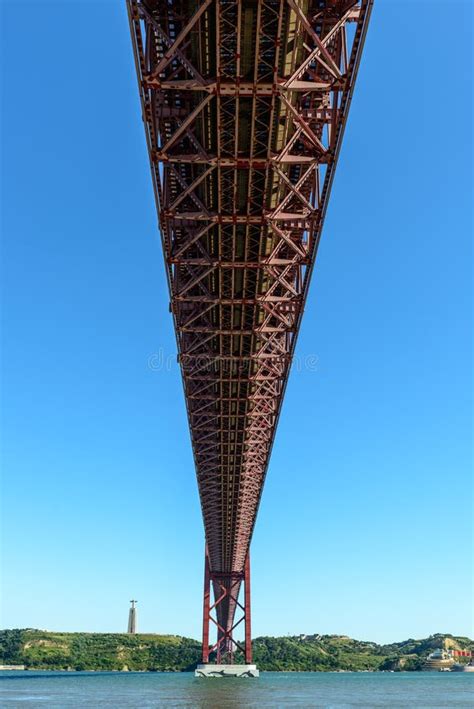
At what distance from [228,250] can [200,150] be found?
4.55 metres

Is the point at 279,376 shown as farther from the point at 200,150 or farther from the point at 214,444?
the point at 200,150

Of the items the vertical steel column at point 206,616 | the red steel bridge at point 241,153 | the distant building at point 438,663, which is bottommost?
the distant building at point 438,663

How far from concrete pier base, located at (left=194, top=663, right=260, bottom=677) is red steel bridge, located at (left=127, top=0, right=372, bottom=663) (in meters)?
46.8

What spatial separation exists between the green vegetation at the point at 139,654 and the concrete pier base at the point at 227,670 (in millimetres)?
64815

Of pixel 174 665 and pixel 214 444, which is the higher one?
pixel 214 444

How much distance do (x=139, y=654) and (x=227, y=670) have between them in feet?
274

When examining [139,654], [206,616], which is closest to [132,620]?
[139,654]

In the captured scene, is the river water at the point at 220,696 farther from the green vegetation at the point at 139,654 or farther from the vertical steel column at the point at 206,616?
the green vegetation at the point at 139,654

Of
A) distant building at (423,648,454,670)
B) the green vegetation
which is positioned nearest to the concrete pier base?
the green vegetation

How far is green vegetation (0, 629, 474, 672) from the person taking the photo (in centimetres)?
13500

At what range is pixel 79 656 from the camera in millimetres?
137375

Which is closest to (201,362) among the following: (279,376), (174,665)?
(279,376)

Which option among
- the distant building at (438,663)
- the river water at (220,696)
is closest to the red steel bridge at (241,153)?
the river water at (220,696)

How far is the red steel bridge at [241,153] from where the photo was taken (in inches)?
512
